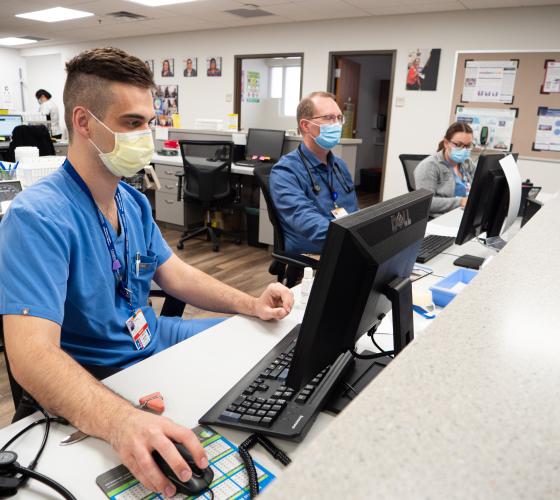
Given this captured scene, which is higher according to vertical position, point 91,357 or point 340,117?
point 340,117

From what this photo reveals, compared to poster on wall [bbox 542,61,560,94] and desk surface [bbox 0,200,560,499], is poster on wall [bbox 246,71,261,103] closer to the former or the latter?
poster on wall [bbox 542,61,560,94]

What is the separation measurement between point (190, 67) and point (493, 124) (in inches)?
185

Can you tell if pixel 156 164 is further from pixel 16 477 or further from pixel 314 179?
pixel 16 477

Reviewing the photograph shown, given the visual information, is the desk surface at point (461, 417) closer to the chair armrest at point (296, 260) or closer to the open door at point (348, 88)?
the chair armrest at point (296, 260)

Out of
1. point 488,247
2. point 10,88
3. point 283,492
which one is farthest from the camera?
point 10,88

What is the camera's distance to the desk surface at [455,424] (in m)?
0.28

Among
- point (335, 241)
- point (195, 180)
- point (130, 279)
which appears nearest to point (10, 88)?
point (195, 180)

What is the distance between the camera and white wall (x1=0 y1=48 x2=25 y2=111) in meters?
9.99

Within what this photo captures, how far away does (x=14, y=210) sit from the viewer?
98cm

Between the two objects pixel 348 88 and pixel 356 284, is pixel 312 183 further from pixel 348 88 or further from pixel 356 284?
pixel 348 88

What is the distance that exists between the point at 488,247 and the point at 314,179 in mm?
856

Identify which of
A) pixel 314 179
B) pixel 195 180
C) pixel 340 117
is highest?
pixel 340 117

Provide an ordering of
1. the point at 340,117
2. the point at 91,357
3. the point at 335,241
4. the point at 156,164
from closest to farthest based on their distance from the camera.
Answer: the point at 335,241 < the point at 91,357 < the point at 340,117 < the point at 156,164

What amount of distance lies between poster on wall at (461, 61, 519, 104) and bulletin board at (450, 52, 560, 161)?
0.04 m
